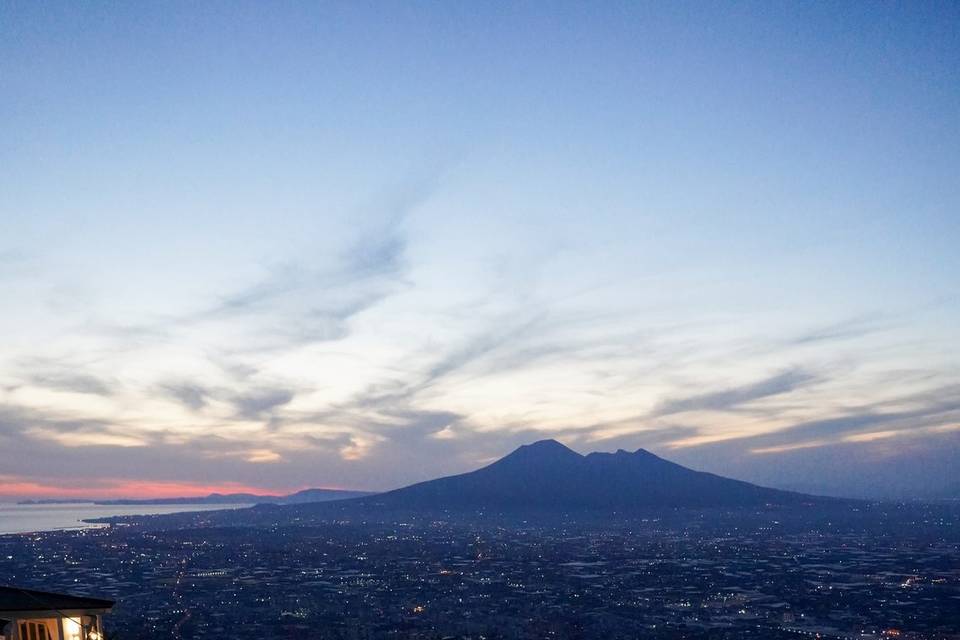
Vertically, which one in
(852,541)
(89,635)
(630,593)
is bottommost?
(852,541)

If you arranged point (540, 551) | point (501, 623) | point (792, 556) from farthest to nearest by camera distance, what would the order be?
point (540, 551) < point (792, 556) < point (501, 623)

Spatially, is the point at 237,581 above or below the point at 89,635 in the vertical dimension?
below

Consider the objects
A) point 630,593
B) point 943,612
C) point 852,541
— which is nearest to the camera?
point 943,612

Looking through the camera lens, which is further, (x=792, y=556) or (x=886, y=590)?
(x=792, y=556)

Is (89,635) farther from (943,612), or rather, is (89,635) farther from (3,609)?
(943,612)

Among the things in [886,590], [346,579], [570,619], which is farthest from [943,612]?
[346,579]

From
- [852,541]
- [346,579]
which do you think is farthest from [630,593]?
[852,541]
